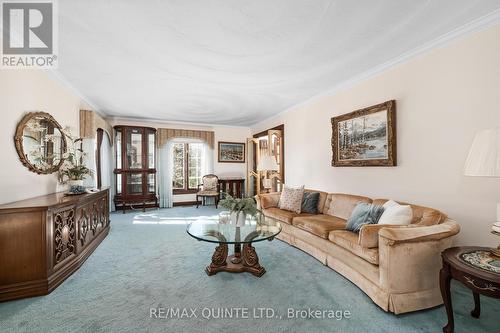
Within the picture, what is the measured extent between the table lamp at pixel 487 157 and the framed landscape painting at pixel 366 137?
1351 millimetres

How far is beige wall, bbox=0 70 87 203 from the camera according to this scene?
2.43m

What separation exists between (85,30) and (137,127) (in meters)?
3.99

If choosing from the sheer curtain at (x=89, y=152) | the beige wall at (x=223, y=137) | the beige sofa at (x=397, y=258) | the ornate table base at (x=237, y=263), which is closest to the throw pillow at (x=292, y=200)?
the beige sofa at (x=397, y=258)

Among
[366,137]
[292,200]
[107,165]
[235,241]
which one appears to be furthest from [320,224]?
[107,165]

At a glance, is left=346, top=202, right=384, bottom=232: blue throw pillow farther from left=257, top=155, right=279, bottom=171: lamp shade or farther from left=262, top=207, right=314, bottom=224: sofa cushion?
left=257, top=155, right=279, bottom=171: lamp shade

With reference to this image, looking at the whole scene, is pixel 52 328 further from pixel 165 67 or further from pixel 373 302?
pixel 165 67

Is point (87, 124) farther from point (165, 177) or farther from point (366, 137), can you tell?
point (366, 137)

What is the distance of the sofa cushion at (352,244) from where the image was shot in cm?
211

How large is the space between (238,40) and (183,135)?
4.84m

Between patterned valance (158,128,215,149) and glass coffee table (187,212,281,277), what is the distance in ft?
14.6

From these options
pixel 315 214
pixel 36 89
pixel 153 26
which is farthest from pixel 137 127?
pixel 315 214

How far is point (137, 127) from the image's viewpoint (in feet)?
20.0

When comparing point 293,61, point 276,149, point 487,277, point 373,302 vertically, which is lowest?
point 373,302

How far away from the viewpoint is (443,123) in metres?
2.55
